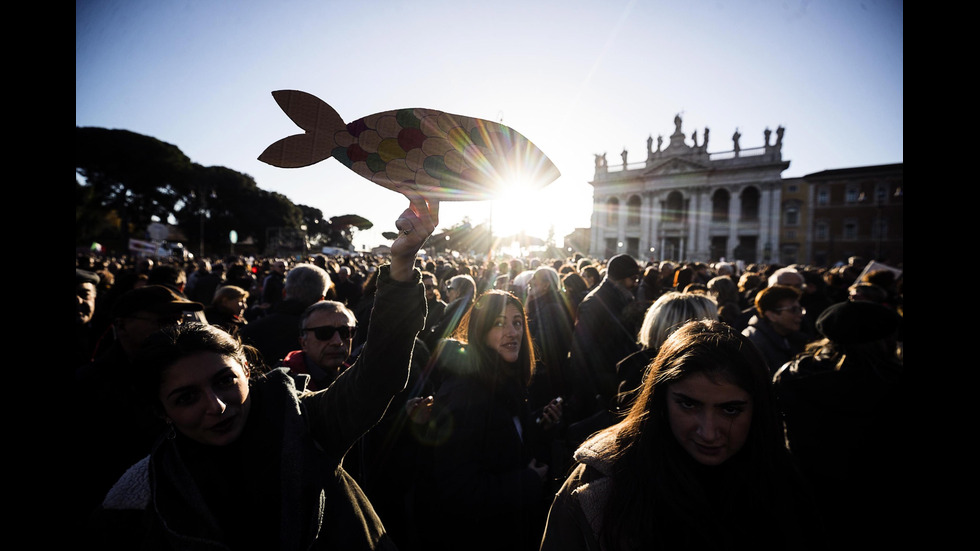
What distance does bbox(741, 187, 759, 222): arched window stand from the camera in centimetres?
4566

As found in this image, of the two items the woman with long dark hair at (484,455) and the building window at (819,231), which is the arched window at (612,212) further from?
the woman with long dark hair at (484,455)

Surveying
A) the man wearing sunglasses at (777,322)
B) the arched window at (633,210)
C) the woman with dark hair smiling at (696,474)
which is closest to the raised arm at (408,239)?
the woman with dark hair smiling at (696,474)

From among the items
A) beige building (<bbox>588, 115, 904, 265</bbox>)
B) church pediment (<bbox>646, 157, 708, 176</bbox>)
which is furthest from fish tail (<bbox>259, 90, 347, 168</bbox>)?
church pediment (<bbox>646, 157, 708, 176</bbox>)

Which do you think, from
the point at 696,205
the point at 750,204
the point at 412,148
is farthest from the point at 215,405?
the point at 750,204

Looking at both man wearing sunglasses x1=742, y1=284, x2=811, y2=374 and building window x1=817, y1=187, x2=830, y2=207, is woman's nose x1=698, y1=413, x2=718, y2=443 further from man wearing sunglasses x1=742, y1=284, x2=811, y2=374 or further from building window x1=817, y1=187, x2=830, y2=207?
building window x1=817, y1=187, x2=830, y2=207

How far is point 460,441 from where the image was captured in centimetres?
204

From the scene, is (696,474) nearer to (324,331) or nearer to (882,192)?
(324,331)

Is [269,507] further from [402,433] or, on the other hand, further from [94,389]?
[94,389]

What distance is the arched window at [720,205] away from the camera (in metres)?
46.5

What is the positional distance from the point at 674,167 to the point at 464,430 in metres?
51.1

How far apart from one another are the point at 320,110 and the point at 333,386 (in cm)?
97

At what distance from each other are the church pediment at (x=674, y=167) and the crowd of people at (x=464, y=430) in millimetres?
48026
